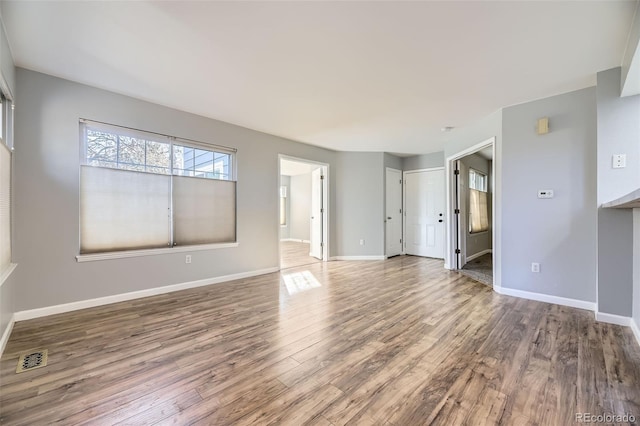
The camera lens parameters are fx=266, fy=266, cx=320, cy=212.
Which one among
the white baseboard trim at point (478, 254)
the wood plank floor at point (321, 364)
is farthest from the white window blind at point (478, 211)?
the wood plank floor at point (321, 364)

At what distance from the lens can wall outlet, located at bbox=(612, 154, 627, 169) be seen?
2.52 m

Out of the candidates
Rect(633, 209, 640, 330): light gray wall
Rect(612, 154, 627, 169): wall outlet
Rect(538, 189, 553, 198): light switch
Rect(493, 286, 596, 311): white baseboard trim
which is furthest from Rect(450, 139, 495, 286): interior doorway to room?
Rect(633, 209, 640, 330): light gray wall

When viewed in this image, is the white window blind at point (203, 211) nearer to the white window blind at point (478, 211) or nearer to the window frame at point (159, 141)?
the window frame at point (159, 141)

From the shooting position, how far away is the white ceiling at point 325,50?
187 centimetres

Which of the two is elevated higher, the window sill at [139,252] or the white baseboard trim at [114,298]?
the window sill at [139,252]

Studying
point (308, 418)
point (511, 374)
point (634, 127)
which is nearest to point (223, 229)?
point (308, 418)

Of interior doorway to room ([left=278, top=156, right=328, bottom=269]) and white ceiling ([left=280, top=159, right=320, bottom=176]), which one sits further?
white ceiling ([left=280, top=159, right=320, bottom=176])

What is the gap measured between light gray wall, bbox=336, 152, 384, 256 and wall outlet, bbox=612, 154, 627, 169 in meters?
3.87

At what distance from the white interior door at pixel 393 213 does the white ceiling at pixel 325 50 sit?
9.73ft

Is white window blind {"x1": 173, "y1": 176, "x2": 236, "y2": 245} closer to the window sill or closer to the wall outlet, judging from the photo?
the window sill

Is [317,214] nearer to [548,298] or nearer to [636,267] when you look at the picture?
[548,298]

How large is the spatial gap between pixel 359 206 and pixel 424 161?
2.01m

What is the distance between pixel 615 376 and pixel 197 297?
3.90 meters

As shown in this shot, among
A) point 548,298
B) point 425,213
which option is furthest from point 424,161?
point 548,298
